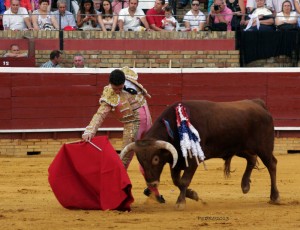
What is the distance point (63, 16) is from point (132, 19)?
1056mm

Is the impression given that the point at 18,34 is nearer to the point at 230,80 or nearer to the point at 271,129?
the point at 230,80

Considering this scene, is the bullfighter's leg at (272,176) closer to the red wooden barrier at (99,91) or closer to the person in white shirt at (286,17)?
the red wooden barrier at (99,91)

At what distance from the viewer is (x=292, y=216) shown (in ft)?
28.9

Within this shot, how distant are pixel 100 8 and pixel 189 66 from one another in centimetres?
163

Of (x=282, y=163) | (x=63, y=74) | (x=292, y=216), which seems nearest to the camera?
(x=292, y=216)

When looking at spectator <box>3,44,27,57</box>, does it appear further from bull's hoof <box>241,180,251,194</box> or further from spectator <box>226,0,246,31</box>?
bull's hoof <box>241,180,251,194</box>

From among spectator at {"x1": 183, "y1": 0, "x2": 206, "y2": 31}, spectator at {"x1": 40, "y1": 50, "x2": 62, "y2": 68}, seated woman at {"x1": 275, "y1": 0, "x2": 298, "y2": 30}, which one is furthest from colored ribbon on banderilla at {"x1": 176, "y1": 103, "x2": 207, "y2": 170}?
seated woman at {"x1": 275, "y1": 0, "x2": 298, "y2": 30}

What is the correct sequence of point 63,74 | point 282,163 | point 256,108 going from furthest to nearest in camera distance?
point 63,74, point 282,163, point 256,108

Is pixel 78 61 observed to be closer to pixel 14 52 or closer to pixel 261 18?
pixel 14 52

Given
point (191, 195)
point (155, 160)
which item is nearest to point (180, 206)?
point (191, 195)

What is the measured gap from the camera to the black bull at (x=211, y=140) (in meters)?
8.98

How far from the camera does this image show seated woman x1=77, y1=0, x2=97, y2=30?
1574 cm

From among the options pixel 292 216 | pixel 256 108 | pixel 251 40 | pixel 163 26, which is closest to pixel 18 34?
pixel 163 26

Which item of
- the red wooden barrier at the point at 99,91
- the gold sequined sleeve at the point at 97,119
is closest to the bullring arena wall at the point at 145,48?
the red wooden barrier at the point at 99,91
